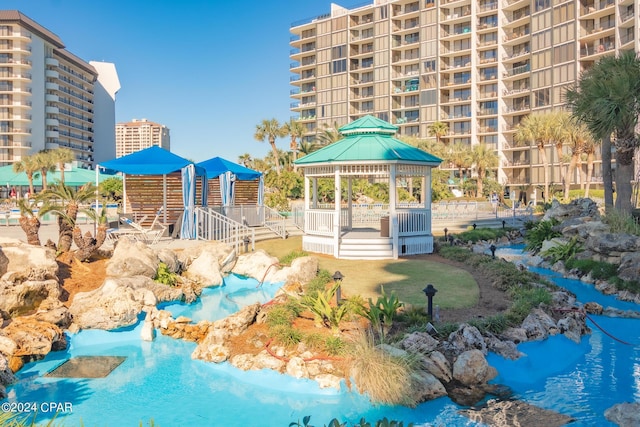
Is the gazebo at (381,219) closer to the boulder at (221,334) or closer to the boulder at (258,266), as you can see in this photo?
the boulder at (258,266)

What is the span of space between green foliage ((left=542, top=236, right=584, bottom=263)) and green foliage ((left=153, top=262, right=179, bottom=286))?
14.5 metres

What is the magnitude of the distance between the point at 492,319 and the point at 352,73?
70.7 m

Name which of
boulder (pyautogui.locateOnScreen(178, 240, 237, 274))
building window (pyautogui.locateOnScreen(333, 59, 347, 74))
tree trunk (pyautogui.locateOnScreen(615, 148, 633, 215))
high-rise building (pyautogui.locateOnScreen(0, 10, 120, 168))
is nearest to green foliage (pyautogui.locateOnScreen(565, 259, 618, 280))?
tree trunk (pyautogui.locateOnScreen(615, 148, 633, 215))

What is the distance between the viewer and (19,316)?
34.4 ft

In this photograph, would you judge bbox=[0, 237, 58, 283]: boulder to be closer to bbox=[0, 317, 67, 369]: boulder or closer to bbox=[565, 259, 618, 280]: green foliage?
bbox=[0, 317, 67, 369]: boulder

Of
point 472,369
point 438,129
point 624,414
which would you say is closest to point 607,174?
point 472,369

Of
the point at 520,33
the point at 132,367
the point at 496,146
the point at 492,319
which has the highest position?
the point at 520,33

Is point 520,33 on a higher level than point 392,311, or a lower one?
higher

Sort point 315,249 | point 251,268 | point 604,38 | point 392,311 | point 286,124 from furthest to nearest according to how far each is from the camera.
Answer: point 286,124 < point 604,38 < point 315,249 < point 251,268 < point 392,311

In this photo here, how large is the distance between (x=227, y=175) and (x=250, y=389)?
15.1 m

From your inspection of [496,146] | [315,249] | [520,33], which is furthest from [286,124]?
[315,249]

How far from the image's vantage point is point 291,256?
16.5 m

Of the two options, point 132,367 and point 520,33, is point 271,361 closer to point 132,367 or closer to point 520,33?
point 132,367

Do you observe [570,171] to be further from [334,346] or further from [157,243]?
[334,346]
